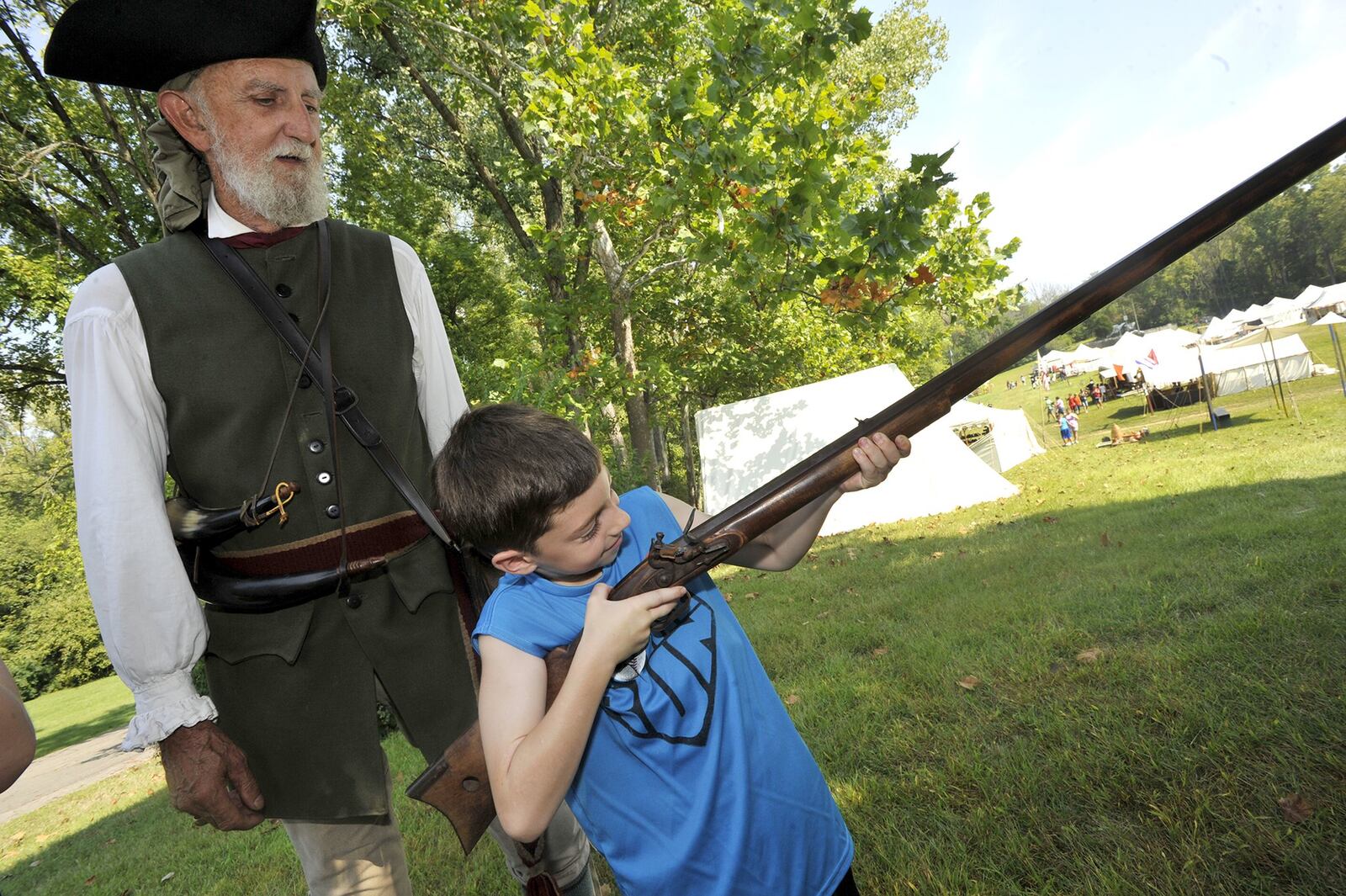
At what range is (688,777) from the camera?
1803 mm

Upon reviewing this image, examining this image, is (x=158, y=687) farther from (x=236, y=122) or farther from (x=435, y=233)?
(x=435, y=233)

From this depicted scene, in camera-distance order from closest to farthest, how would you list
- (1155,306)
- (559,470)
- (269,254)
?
1. (559,470)
2. (269,254)
3. (1155,306)

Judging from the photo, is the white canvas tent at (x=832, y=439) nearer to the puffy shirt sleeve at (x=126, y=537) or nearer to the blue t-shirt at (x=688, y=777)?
the blue t-shirt at (x=688, y=777)

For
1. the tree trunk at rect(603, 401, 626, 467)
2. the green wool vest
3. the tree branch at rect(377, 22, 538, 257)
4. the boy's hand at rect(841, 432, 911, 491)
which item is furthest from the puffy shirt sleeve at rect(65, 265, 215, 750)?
the tree trunk at rect(603, 401, 626, 467)

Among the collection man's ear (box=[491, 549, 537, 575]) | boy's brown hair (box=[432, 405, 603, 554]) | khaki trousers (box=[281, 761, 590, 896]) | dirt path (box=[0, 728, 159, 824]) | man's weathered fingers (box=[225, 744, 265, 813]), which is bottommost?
dirt path (box=[0, 728, 159, 824])

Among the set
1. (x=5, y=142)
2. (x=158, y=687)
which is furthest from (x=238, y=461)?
(x=5, y=142)

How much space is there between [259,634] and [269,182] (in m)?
1.33

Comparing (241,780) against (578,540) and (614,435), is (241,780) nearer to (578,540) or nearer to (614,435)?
(578,540)

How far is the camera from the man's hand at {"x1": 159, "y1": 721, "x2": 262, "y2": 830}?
202 centimetres

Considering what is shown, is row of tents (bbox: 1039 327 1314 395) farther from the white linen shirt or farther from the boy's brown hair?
the white linen shirt

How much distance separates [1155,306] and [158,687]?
38.8 ft

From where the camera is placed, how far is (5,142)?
12.2 meters

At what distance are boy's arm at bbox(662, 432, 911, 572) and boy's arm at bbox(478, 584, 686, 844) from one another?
1.53 ft

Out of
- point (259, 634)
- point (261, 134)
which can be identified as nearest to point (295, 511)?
point (259, 634)
